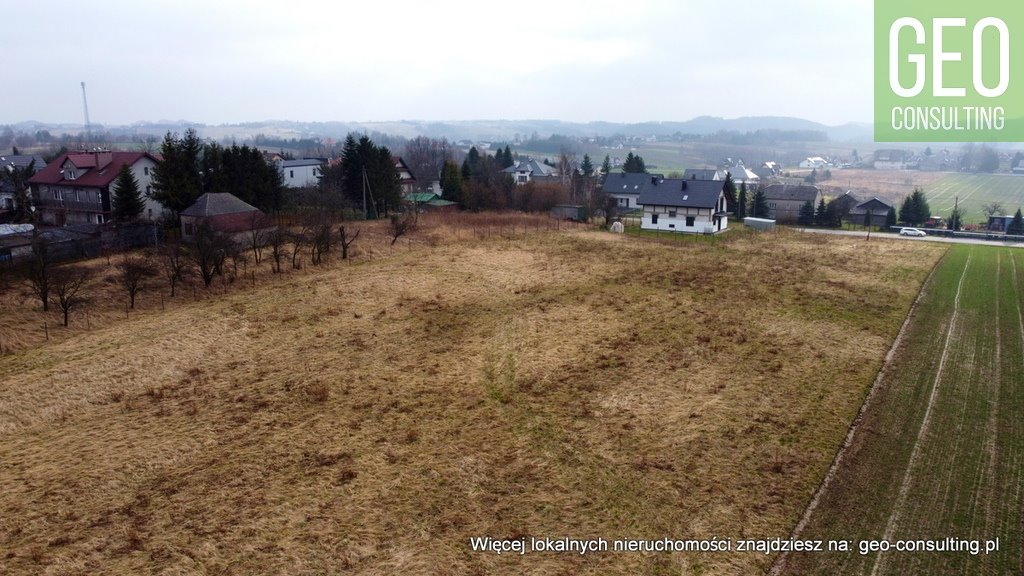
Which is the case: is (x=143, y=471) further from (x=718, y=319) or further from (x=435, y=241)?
(x=435, y=241)

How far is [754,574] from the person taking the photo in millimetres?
8422

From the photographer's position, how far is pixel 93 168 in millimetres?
34812

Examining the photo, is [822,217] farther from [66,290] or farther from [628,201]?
[66,290]

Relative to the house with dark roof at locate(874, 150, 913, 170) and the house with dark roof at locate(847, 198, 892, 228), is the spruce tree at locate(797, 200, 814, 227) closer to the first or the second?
the house with dark roof at locate(847, 198, 892, 228)

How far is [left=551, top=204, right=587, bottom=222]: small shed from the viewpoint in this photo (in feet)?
159

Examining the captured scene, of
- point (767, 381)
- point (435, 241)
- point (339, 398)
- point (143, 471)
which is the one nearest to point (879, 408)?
point (767, 381)

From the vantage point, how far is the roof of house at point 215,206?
29.2 m

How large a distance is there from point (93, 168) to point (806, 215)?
173 ft

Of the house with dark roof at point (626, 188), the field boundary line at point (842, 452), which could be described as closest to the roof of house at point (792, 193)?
the house with dark roof at point (626, 188)

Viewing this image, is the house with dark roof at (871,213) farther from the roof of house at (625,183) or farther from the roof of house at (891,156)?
the roof of house at (891,156)

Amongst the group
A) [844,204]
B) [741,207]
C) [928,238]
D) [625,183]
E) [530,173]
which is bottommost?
[928,238]

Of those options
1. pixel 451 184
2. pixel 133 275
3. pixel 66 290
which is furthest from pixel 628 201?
pixel 66 290

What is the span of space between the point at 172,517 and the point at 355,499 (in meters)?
2.99

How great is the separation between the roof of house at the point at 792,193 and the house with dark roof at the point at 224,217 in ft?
149
